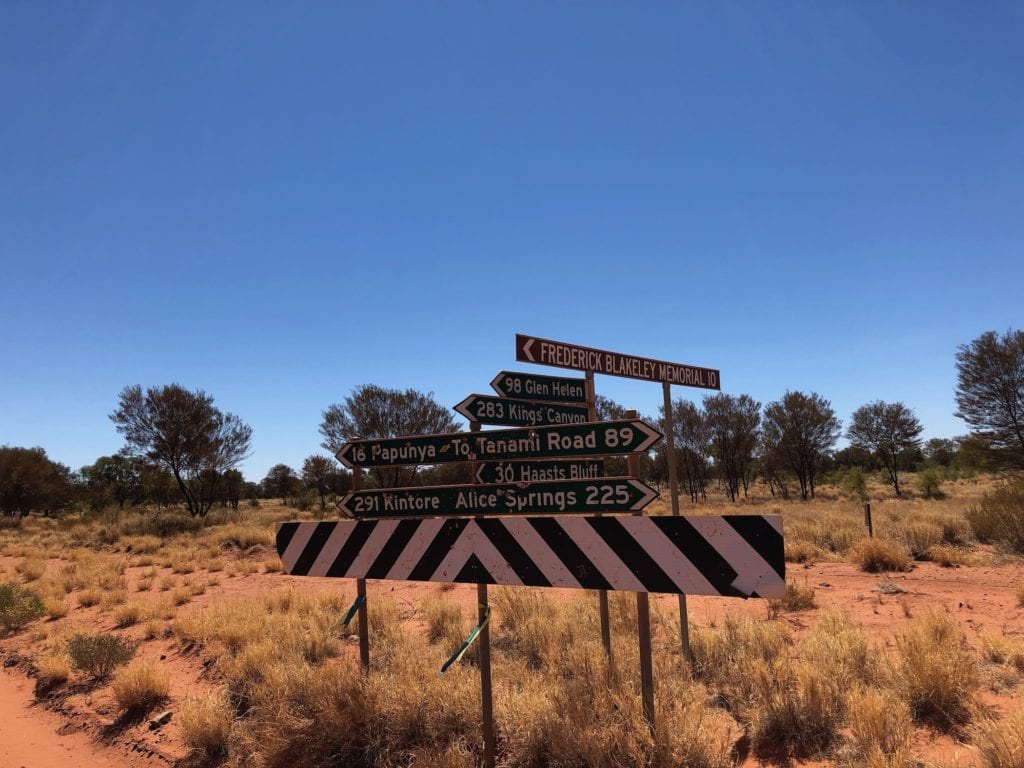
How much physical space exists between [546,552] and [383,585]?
32.0 ft

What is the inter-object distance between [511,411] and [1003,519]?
12354 millimetres

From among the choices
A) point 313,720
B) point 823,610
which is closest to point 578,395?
point 313,720

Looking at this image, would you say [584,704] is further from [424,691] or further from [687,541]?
[687,541]

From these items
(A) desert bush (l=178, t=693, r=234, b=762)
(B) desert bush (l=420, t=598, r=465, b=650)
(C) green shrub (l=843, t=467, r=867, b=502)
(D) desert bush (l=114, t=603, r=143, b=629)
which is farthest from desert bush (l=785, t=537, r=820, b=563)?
(C) green shrub (l=843, t=467, r=867, b=502)

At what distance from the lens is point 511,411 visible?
573 cm

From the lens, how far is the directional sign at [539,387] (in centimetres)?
550

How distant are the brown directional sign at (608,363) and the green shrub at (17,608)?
10782 mm

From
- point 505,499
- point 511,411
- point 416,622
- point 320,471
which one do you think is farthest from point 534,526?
point 320,471

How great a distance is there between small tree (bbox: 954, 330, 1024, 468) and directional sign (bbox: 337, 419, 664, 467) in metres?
28.3

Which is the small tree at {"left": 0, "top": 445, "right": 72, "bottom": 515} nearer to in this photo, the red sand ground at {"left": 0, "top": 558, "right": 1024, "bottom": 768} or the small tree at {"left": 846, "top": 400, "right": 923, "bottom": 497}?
the red sand ground at {"left": 0, "top": 558, "right": 1024, "bottom": 768}

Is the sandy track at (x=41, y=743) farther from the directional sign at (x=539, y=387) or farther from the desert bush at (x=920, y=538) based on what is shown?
the desert bush at (x=920, y=538)

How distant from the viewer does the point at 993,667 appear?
5211mm

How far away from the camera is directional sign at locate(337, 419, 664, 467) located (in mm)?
4008

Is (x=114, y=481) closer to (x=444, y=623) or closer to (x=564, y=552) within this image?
(x=444, y=623)
